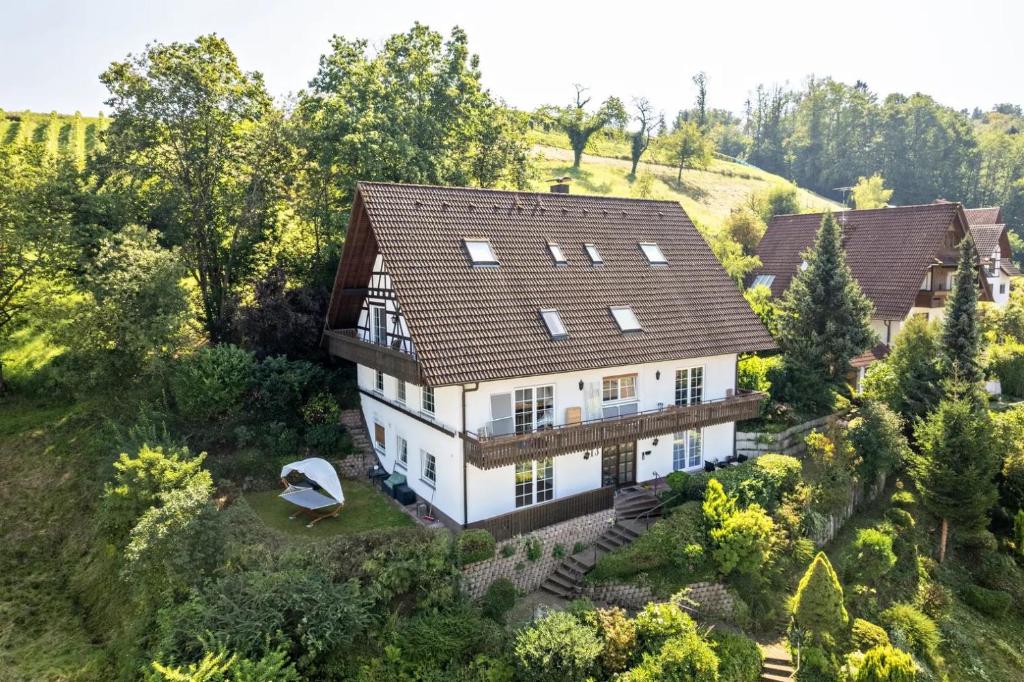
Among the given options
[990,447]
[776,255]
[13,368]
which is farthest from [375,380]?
[776,255]

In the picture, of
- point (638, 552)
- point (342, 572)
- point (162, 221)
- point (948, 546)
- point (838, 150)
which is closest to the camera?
point (342, 572)

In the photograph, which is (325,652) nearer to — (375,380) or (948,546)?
(375,380)

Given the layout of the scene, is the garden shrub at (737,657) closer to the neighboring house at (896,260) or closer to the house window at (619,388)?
the house window at (619,388)

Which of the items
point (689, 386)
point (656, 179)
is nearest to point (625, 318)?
point (689, 386)

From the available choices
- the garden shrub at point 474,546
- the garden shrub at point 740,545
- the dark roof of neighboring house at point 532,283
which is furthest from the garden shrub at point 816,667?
the dark roof of neighboring house at point 532,283

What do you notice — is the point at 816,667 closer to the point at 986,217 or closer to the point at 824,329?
the point at 824,329

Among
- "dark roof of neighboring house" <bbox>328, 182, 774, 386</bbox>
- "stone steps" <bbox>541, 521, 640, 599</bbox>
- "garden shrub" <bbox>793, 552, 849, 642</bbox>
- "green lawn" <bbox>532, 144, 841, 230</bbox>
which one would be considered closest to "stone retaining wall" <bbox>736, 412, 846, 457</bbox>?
"dark roof of neighboring house" <bbox>328, 182, 774, 386</bbox>

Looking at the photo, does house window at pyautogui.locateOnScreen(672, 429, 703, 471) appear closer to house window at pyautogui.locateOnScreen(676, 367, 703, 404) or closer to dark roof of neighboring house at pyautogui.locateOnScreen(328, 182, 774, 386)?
house window at pyautogui.locateOnScreen(676, 367, 703, 404)

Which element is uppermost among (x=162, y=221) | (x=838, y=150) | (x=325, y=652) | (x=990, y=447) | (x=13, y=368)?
(x=838, y=150)
